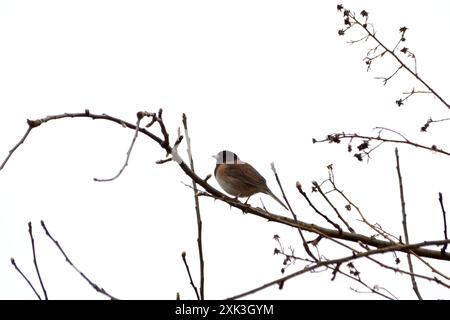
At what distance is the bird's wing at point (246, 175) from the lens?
6.31m

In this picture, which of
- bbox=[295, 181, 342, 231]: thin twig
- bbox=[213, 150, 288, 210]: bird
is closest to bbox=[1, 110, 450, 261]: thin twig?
bbox=[295, 181, 342, 231]: thin twig

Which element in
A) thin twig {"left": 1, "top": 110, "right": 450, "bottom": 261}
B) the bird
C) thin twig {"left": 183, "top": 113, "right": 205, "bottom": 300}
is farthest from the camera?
the bird

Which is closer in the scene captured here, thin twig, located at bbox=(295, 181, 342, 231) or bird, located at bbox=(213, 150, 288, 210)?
thin twig, located at bbox=(295, 181, 342, 231)

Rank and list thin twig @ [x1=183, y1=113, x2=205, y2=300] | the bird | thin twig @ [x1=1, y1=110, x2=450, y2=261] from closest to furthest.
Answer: thin twig @ [x1=1, y1=110, x2=450, y2=261]
thin twig @ [x1=183, y1=113, x2=205, y2=300]
the bird

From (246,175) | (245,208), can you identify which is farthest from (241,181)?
(245,208)

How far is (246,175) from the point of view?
6379mm

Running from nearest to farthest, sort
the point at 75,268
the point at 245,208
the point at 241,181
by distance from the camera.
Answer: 1. the point at 75,268
2. the point at 245,208
3. the point at 241,181

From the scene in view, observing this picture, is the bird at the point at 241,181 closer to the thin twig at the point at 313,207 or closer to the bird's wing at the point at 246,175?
the bird's wing at the point at 246,175

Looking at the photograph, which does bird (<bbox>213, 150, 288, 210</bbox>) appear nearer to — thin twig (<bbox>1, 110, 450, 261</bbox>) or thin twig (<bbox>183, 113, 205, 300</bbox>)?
thin twig (<bbox>1, 110, 450, 261</bbox>)

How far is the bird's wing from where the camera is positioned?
Answer: 631 centimetres

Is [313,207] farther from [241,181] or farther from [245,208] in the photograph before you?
[241,181]

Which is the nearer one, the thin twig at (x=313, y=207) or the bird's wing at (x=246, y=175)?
the thin twig at (x=313, y=207)

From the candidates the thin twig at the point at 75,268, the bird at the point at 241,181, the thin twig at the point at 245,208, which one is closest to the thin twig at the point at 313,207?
the thin twig at the point at 245,208
